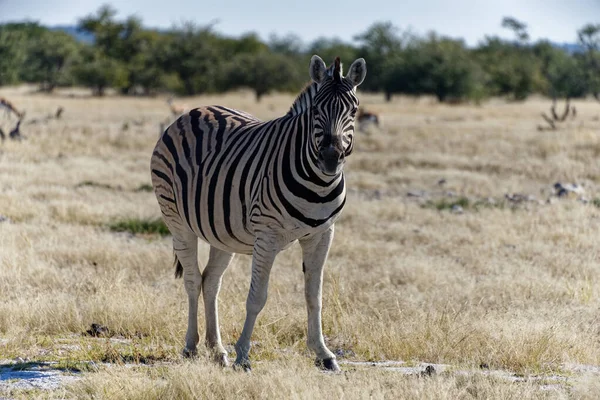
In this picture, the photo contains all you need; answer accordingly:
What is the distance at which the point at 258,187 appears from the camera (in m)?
5.22

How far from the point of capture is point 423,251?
10.1 meters

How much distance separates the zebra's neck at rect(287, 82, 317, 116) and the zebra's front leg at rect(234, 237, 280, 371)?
3.15 feet

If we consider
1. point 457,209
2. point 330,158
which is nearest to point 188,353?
point 330,158

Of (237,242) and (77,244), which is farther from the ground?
(237,242)

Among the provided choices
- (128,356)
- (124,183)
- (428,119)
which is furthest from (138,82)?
(128,356)

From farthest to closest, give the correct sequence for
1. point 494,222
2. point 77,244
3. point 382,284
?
point 494,222 → point 77,244 → point 382,284

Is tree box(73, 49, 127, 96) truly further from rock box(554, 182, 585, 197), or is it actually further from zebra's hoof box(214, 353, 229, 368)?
zebra's hoof box(214, 353, 229, 368)

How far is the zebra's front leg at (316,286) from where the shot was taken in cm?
535

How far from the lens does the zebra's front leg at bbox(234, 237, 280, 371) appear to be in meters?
5.08

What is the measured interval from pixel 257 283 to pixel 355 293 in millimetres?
2655

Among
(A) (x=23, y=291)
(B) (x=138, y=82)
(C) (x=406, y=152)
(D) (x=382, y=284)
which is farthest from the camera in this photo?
(B) (x=138, y=82)

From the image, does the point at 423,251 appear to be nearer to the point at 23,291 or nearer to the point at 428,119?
the point at 23,291

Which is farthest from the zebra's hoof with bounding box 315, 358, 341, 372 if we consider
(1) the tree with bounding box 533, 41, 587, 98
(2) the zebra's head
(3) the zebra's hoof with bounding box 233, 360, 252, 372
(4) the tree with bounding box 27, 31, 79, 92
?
(4) the tree with bounding box 27, 31, 79, 92

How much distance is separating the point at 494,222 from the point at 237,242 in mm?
6956
